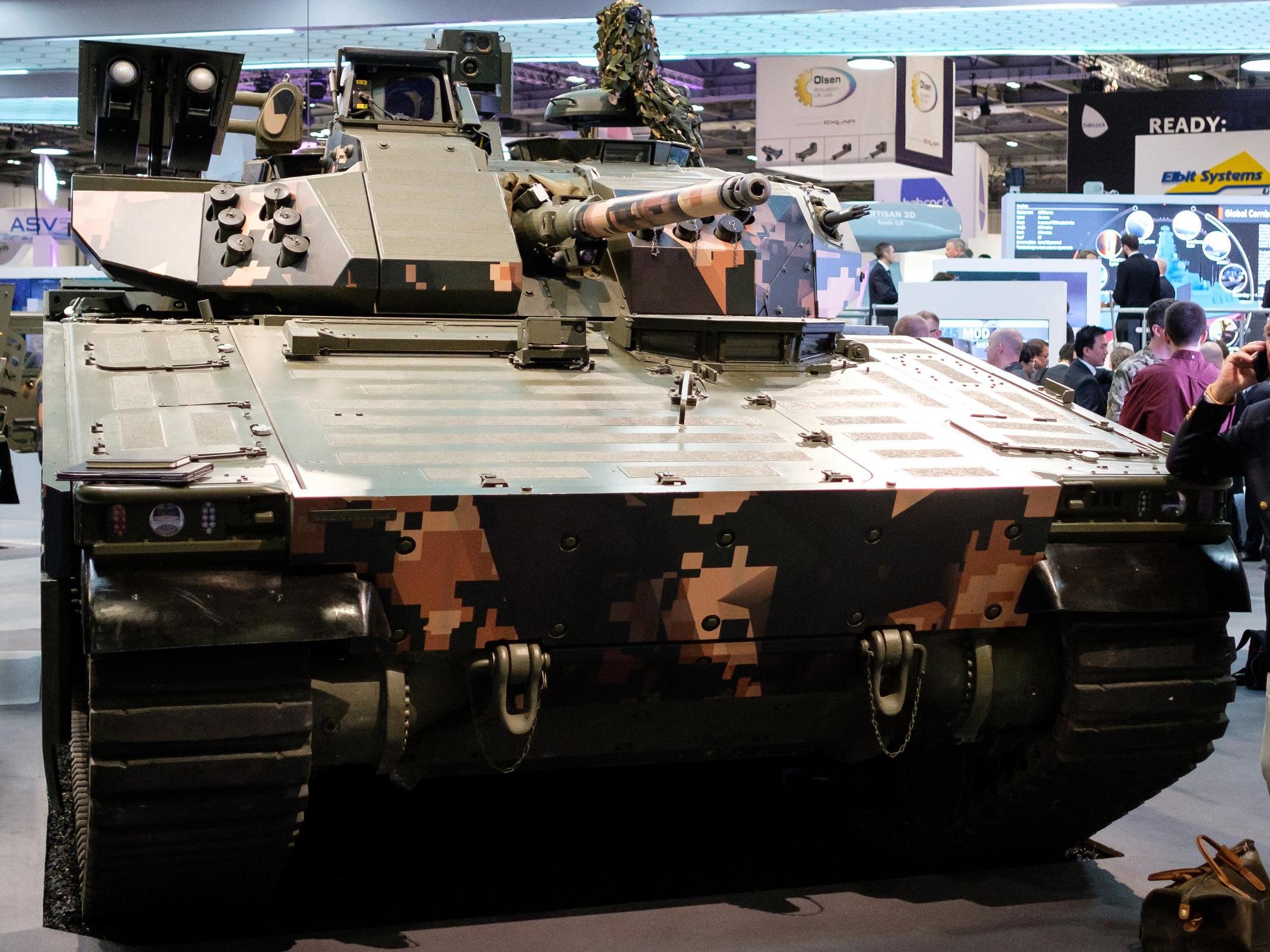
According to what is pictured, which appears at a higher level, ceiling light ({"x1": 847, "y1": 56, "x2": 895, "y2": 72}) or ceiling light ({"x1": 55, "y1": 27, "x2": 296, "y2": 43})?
ceiling light ({"x1": 847, "y1": 56, "x2": 895, "y2": 72})

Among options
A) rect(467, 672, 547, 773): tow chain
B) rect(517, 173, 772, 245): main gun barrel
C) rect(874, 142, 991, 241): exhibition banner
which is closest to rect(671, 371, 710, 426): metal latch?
rect(517, 173, 772, 245): main gun barrel

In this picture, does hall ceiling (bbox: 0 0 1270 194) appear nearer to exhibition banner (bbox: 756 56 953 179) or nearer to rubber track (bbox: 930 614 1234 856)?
exhibition banner (bbox: 756 56 953 179)

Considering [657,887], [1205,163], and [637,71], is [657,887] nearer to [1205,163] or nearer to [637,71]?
[637,71]

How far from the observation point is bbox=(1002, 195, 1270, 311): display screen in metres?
15.3

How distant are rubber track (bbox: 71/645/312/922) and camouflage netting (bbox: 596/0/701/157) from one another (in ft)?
13.6

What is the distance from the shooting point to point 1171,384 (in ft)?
27.0

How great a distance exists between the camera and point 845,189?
1977cm

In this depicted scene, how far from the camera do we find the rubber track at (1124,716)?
15.6ft

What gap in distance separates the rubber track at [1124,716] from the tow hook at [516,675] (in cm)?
162

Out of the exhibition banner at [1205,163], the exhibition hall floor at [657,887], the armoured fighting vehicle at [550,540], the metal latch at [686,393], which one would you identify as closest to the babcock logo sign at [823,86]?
the exhibition banner at [1205,163]

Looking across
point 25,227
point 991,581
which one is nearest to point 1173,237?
point 991,581

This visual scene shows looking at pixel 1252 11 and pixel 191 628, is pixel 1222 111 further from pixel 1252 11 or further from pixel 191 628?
pixel 191 628

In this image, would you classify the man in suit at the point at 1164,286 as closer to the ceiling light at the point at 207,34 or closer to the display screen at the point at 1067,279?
the display screen at the point at 1067,279

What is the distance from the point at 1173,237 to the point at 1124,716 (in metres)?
11.6
